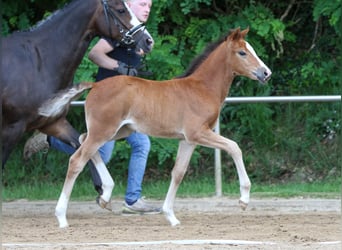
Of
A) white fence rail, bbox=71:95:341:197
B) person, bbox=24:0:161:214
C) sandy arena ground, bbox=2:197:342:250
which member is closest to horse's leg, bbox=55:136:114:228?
sandy arena ground, bbox=2:197:342:250

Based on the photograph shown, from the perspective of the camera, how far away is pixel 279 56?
1258 centimetres

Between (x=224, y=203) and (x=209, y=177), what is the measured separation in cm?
168

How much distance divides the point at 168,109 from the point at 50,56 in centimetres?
125

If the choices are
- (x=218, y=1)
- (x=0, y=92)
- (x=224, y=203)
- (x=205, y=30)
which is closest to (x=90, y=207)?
(x=224, y=203)

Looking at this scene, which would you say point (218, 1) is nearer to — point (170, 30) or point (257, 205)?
point (170, 30)

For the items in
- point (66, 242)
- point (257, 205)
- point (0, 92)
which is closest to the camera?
point (66, 242)

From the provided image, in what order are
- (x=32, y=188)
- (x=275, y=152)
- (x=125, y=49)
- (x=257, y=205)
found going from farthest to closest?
1. (x=275, y=152)
2. (x=32, y=188)
3. (x=257, y=205)
4. (x=125, y=49)

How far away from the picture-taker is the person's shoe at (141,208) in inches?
364

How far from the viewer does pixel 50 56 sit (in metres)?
8.65

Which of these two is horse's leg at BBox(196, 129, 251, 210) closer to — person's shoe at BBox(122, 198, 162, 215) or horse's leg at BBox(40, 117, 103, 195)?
horse's leg at BBox(40, 117, 103, 195)

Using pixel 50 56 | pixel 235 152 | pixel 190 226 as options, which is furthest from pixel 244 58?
pixel 50 56

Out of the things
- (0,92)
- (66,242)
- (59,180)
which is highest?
(0,92)

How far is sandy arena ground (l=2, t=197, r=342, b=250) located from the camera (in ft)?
22.8

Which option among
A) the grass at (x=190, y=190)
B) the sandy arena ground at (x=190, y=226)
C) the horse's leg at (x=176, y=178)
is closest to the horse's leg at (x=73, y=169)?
the sandy arena ground at (x=190, y=226)
